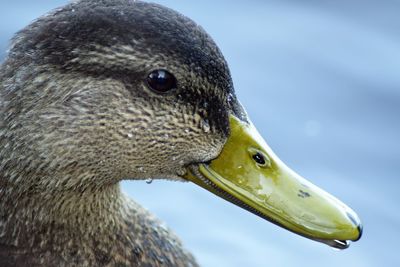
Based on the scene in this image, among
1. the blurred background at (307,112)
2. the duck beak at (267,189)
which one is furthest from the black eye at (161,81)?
the blurred background at (307,112)

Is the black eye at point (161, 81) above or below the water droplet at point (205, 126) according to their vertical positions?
above

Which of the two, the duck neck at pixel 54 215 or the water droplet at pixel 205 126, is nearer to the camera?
the water droplet at pixel 205 126

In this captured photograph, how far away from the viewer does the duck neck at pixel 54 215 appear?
14.3 feet

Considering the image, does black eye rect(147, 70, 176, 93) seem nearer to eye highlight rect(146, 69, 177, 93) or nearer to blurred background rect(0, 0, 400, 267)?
eye highlight rect(146, 69, 177, 93)

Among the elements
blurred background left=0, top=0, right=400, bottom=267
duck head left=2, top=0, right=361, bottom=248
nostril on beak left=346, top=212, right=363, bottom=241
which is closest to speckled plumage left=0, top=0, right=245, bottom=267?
duck head left=2, top=0, right=361, bottom=248

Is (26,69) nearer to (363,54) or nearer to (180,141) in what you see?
(180,141)

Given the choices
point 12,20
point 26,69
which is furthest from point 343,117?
point 26,69

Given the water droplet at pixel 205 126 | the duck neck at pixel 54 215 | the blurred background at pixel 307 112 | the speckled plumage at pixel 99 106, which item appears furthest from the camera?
the blurred background at pixel 307 112

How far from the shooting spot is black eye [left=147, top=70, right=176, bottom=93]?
4.13 m

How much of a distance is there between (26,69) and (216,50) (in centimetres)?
66

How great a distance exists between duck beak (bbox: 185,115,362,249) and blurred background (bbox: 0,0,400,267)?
1805 mm

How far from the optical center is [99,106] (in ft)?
13.7

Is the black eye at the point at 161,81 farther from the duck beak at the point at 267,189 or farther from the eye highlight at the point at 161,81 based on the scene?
the duck beak at the point at 267,189

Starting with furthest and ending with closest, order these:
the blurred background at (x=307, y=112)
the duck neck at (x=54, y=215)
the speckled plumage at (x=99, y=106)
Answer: the blurred background at (x=307, y=112) → the duck neck at (x=54, y=215) → the speckled plumage at (x=99, y=106)
